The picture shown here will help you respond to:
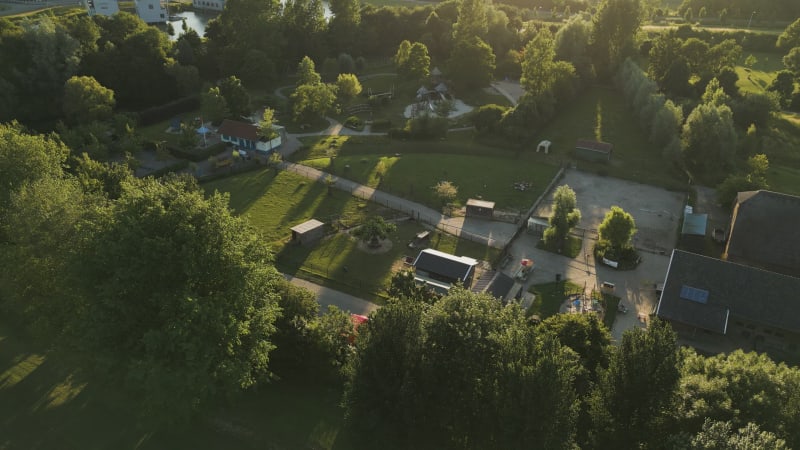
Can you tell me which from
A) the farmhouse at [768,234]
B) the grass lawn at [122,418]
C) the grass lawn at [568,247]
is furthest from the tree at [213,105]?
the farmhouse at [768,234]

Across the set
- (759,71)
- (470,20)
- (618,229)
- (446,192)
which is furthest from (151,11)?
(759,71)

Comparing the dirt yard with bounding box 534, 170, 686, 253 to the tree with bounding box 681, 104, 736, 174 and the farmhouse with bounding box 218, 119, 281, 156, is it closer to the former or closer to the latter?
the tree with bounding box 681, 104, 736, 174

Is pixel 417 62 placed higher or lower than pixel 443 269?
higher

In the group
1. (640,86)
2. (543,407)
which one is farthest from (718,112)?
(543,407)

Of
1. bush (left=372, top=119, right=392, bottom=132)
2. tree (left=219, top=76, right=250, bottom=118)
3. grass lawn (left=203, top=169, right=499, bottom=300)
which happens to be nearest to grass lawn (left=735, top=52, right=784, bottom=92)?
bush (left=372, top=119, right=392, bottom=132)

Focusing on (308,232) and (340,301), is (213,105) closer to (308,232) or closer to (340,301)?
(308,232)

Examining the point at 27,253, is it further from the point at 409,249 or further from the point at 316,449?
the point at 409,249
